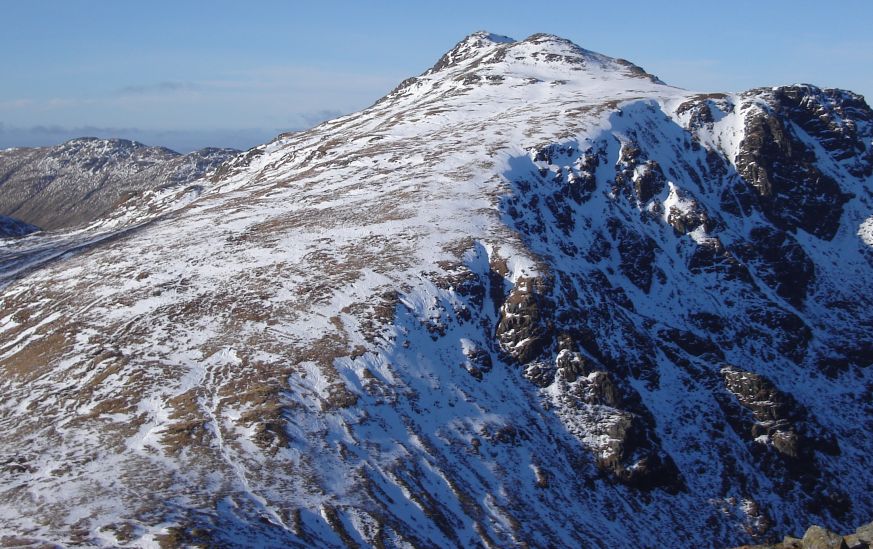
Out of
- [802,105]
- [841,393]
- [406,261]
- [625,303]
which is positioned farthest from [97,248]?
[802,105]

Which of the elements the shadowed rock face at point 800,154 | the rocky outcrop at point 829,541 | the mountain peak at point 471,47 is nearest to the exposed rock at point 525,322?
the rocky outcrop at point 829,541

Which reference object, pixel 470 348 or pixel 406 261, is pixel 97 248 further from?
pixel 470 348

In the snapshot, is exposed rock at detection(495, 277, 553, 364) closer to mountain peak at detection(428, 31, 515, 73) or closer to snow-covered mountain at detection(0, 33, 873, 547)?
snow-covered mountain at detection(0, 33, 873, 547)

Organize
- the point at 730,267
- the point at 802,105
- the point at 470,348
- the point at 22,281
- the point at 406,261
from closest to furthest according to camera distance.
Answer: the point at 470,348 → the point at 406,261 → the point at 22,281 → the point at 730,267 → the point at 802,105

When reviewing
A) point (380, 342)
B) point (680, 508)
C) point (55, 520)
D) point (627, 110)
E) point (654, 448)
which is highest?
point (627, 110)

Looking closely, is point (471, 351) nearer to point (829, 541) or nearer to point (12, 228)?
point (829, 541)

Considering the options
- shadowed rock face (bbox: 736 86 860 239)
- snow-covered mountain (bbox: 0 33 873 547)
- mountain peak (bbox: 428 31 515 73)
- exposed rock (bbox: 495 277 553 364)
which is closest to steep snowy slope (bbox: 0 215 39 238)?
snow-covered mountain (bbox: 0 33 873 547)

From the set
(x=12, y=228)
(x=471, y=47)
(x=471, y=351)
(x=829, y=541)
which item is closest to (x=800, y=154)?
(x=471, y=351)

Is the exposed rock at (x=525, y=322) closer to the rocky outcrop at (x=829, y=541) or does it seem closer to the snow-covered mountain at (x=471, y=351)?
the snow-covered mountain at (x=471, y=351)
